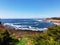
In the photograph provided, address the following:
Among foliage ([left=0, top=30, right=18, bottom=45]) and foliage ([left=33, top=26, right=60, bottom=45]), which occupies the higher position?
foliage ([left=33, top=26, right=60, bottom=45])

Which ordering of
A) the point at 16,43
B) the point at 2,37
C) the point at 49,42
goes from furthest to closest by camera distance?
the point at 16,43, the point at 2,37, the point at 49,42

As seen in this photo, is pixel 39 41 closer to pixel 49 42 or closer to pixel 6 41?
pixel 49 42

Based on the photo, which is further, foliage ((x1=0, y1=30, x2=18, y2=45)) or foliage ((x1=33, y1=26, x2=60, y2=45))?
foliage ((x1=0, y1=30, x2=18, y2=45))

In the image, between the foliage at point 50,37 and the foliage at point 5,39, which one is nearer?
the foliage at point 50,37

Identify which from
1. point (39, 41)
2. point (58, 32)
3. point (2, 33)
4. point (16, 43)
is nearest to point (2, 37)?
point (2, 33)

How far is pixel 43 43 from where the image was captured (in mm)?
10008

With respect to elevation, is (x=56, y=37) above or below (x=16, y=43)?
above

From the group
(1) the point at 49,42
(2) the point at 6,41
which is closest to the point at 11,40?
(2) the point at 6,41

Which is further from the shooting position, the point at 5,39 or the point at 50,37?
the point at 5,39

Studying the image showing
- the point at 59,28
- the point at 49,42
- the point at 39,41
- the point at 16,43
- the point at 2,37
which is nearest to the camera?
the point at 49,42

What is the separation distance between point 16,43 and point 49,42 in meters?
5.39

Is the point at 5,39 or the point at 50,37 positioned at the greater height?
the point at 50,37

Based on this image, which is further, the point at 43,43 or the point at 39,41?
the point at 39,41

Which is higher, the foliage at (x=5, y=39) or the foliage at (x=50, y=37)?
the foliage at (x=50, y=37)
